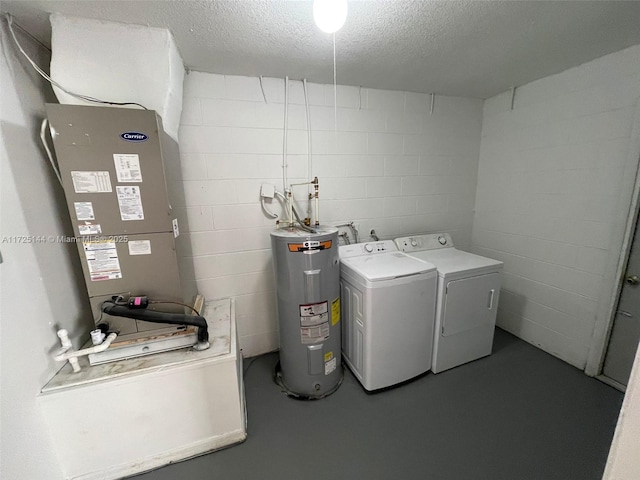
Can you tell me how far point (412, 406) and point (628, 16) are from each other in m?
2.63

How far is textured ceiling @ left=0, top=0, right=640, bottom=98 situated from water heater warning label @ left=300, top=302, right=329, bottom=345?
1.68 m

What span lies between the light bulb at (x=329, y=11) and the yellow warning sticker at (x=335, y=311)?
1.56 metres

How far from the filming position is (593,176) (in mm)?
1878

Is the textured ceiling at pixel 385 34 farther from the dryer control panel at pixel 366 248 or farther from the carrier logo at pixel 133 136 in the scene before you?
the dryer control panel at pixel 366 248

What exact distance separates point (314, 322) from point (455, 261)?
1300 millimetres

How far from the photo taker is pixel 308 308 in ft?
5.60

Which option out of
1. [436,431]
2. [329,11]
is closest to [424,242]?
[436,431]

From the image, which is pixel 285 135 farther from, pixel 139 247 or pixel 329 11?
pixel 139 247

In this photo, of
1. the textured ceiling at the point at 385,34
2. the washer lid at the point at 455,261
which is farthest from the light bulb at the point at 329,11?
the washer lid at the point at 455,261

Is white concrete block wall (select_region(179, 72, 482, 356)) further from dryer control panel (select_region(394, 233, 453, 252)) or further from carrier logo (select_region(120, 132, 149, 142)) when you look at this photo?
carrier logo (select_region(120, 132, 149, 142))

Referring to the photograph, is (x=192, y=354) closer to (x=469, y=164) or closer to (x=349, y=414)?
(x=349, y=414)

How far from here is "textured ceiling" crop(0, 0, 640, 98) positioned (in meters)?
1.22

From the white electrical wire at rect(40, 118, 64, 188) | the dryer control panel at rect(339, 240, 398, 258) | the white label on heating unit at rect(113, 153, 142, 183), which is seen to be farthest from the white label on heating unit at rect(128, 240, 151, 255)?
the dryer control panel at rect(339, 240, 398, 258)

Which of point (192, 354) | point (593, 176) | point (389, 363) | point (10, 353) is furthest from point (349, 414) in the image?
point (593, 176)
